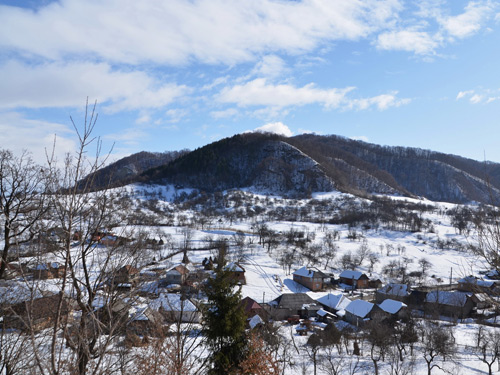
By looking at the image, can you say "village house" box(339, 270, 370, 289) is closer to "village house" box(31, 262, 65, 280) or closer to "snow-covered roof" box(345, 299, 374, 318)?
"snow-covered roof" box(345, 299, 374, 318)

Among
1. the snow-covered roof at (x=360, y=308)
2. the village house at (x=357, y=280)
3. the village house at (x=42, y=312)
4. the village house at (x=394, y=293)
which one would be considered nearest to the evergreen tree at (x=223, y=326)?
the village house at (x=42, y=312)

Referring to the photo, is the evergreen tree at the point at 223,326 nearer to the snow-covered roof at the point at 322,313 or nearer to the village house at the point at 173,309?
the village house at the point at 173,309

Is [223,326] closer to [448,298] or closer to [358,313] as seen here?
[358,313]

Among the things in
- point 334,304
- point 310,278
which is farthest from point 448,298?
point 310,278

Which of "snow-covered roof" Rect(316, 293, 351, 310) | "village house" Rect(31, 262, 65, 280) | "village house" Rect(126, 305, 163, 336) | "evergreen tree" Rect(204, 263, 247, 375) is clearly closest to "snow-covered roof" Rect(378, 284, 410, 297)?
"snow-covered roof" Rect(316, 293, 351, 310)

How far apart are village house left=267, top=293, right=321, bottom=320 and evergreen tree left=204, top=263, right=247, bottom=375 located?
81.6ft

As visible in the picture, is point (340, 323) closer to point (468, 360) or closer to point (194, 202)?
point (468, 360)

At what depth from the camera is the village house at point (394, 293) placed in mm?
40844

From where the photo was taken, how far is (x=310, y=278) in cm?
4784

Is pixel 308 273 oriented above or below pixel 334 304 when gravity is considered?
above

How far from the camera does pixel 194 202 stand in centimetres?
13512

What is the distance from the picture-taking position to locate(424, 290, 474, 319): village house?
3680 centimetres

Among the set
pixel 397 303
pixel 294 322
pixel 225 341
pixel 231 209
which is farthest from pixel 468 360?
pixel 231 209

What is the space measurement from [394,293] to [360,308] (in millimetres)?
11251
